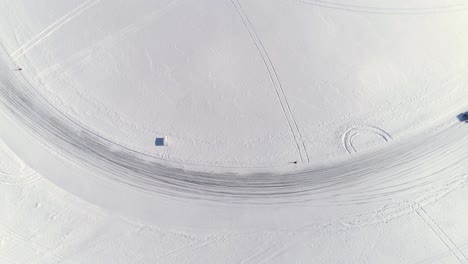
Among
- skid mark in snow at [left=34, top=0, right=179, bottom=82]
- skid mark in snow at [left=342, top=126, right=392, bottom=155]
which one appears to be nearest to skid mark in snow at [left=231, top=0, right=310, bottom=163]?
skid mark in snow at [left=342, top=126, right=392, bottom=155]

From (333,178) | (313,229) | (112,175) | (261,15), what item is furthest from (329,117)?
(112,175)

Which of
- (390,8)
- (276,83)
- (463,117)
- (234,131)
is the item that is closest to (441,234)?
(463,117)

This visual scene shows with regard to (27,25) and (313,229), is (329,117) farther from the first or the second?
(27,25)

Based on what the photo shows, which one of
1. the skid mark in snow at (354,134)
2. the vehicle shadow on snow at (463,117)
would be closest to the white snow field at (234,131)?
the skid mark in snow at (354,134)

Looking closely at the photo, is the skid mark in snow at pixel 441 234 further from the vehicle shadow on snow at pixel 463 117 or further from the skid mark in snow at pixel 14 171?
the skid mark in snow at pixel 14 171

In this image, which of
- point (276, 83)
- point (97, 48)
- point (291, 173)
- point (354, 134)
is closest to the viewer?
point (291, 173)

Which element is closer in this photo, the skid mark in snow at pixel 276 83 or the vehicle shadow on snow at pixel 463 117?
the skid mark in snow at pixel 276 83

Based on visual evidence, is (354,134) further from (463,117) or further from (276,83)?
(463,117)
